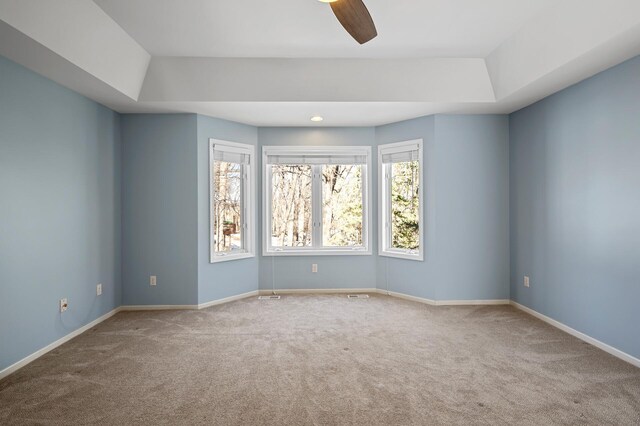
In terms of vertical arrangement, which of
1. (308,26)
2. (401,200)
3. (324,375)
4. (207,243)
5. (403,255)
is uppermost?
(308,26)

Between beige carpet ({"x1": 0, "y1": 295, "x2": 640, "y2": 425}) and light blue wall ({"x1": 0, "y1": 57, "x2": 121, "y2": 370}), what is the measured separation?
1.08ft

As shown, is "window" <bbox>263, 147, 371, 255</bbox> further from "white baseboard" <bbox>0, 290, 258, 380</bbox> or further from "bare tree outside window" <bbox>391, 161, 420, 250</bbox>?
"white baseboard" <bbox>0, 290, 258, 380</bbox>

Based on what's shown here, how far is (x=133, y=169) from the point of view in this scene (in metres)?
4.34

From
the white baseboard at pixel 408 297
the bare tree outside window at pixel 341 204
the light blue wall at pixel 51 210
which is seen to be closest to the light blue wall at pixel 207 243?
the light blue wall at pixel 51 210

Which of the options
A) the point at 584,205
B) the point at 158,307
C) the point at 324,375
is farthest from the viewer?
the point at 158,307

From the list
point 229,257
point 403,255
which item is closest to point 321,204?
point 403,255

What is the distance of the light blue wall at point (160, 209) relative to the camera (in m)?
4.34

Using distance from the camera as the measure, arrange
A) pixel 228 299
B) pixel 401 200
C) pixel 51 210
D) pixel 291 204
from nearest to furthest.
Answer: pixel 51 210
pixel 228 299
pixel 401 200
pixel 291 204

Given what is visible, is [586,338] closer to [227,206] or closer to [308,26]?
[308,26]

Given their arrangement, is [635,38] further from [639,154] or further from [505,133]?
[505,133]

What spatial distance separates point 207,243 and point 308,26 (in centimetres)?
271

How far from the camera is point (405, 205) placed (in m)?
4.90

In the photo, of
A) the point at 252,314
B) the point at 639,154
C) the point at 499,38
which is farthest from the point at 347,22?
the point at 252,314

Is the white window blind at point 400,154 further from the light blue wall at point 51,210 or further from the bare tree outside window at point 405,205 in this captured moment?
the light blue wall at point 51,210
